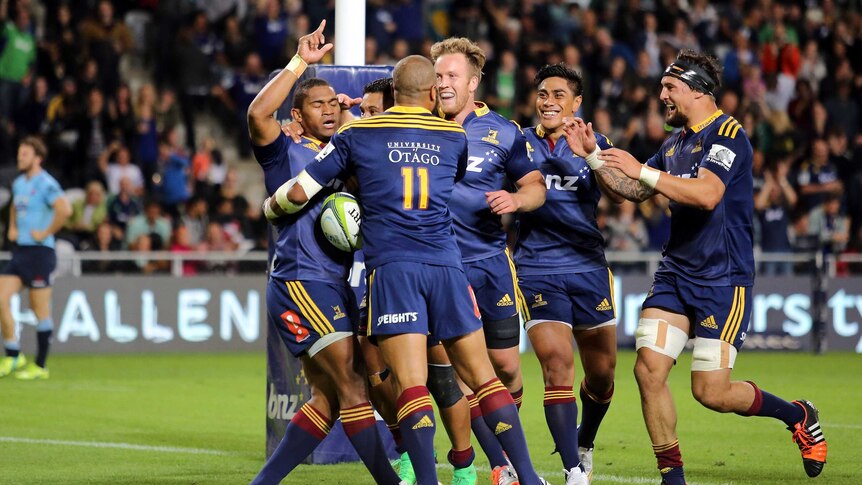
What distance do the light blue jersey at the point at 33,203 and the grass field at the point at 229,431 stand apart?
158 centimetres

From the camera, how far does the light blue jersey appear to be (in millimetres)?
14547

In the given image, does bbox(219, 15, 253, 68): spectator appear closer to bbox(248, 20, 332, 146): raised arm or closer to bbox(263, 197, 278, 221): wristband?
bbox(248, 20, 332, 146): raised arm

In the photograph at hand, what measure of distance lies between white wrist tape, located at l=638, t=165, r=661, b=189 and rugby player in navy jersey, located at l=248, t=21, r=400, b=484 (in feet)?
5.32

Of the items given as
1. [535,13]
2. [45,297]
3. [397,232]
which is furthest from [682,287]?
[535,13]

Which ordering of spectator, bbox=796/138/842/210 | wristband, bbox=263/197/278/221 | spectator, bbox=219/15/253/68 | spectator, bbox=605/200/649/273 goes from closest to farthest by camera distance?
wristband, bbox=263/197/278/221
spectator, bbox=605/200/649/273
spectator, bbox=796/138/842/210
spectator, bbox=219/15/253/68

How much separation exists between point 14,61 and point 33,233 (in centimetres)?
616

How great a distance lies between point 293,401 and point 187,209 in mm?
10555

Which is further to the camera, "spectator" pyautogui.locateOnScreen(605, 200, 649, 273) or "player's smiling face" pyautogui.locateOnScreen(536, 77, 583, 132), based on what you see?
"spectator" pyautogui.locateOnScreen(605, 200, 649, 273)

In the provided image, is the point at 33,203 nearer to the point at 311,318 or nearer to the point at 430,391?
the point at 430,391

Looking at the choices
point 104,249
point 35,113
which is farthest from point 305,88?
point 35,113

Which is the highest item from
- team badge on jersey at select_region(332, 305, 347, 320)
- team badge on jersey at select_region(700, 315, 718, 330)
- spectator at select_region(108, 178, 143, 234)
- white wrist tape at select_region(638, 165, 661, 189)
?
white wrist tape at select_region(638, 165, 661, 189)

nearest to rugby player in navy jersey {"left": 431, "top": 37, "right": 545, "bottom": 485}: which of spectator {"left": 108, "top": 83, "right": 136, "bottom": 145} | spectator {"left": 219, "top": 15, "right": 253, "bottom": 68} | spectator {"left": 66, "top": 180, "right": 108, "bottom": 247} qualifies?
spectator {"left": 66, "top": 180, "right": 108, "bottom": 247}

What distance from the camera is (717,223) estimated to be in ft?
25.8

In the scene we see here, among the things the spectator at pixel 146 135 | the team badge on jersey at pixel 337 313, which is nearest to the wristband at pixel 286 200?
the team badge on jersey at pixel 337 313
